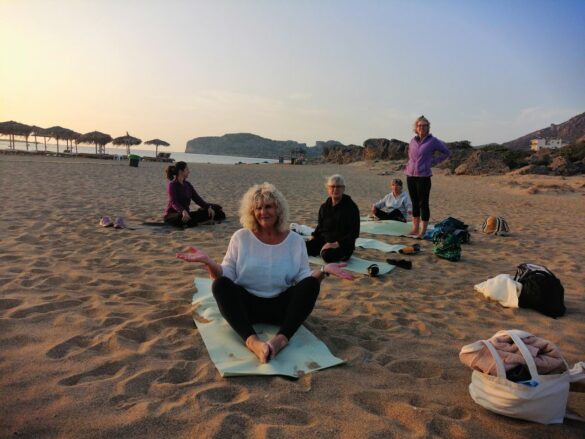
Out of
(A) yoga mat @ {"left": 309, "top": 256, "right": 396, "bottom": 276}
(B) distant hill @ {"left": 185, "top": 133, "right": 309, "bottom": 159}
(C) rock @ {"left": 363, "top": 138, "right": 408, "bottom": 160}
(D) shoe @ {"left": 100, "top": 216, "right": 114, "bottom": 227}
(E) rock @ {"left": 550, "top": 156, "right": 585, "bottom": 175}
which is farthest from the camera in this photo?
(B) distant hill @ {"left": 185, "top": 133, "right": 309, "bottom": 159}

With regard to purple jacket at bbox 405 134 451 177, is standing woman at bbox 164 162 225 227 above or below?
below

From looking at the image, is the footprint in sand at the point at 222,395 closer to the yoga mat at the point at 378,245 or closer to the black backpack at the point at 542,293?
the black backpack at the point at 542,293

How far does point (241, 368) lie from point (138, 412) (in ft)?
2.15

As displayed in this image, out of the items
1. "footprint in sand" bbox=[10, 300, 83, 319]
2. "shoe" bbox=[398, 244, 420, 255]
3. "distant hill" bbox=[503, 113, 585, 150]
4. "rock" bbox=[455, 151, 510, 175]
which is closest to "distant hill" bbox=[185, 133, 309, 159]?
"distant hill" bbox=[503, 113, 585, 150]

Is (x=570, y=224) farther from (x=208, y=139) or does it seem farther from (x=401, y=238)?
(x=208, y=139)

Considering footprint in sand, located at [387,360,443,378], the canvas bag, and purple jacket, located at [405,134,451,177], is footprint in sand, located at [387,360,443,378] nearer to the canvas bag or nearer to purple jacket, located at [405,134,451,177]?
the canvas bag

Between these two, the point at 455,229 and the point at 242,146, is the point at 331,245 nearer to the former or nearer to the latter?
the point at 455,229

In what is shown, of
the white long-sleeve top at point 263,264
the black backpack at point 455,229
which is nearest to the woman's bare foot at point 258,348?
the white long-sleeve top at point 263,264

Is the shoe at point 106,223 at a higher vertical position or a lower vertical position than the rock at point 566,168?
lower

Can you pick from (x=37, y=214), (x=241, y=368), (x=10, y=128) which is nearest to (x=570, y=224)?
(x=241, y=368)

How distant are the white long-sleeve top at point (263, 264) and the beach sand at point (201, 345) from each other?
0.49 meters

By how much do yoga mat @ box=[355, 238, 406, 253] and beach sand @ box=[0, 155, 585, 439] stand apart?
0.83ft

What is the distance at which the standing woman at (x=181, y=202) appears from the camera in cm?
711

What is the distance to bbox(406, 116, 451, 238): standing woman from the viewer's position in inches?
275
